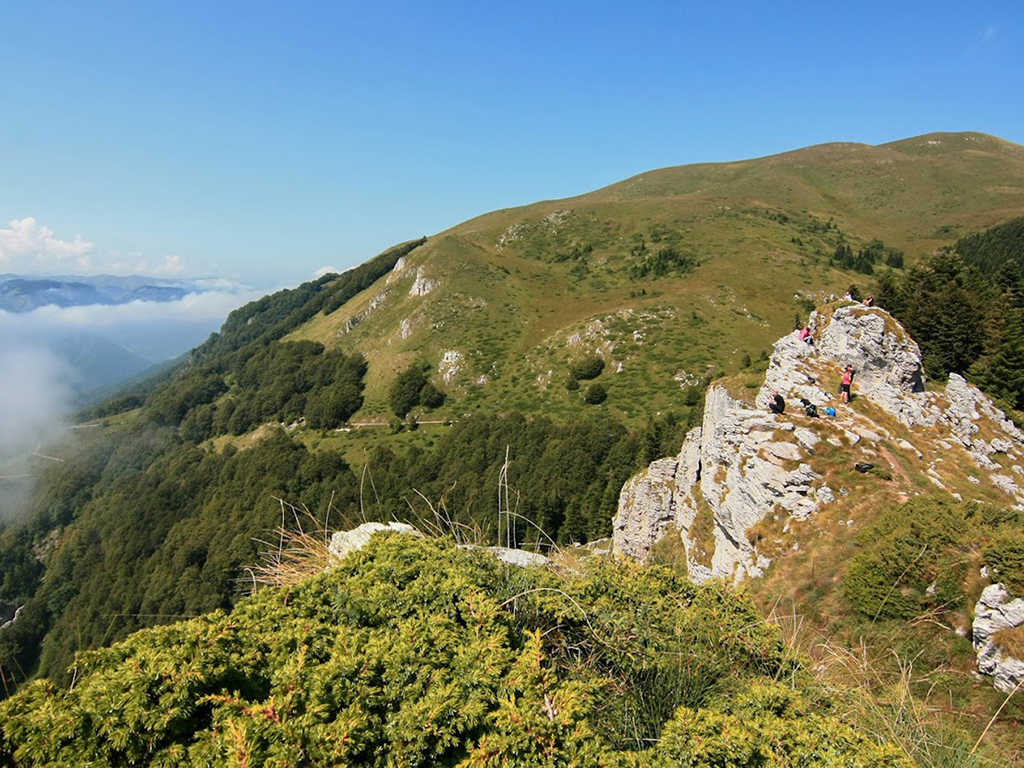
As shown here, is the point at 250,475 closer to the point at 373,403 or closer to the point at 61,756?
the point at 373,403

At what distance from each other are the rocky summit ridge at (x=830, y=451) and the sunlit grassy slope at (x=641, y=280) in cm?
4114

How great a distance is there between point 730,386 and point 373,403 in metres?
78.3

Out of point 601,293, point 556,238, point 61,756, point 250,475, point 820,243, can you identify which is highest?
point 556,238

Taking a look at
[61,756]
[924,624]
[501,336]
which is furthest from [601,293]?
[61,756]

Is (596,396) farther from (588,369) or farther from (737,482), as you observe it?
(737,482)

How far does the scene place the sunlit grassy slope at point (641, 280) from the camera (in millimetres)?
82312

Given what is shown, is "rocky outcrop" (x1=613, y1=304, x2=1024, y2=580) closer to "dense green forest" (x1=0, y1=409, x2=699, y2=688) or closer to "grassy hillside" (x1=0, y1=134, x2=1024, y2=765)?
"grassy hillside" (x1=0, y1=134, x2=1024, y2=765)

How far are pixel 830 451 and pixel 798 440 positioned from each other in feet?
3.85

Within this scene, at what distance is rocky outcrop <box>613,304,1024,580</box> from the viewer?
751 inches

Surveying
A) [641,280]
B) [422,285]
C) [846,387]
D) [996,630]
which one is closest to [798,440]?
[846,387]

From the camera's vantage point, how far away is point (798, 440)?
64.3 feet

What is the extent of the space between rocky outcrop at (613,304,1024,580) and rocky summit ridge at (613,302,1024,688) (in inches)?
2.5

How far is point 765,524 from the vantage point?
18.8 metres

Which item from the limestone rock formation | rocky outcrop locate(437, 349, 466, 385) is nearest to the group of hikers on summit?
the limestone rock formation
